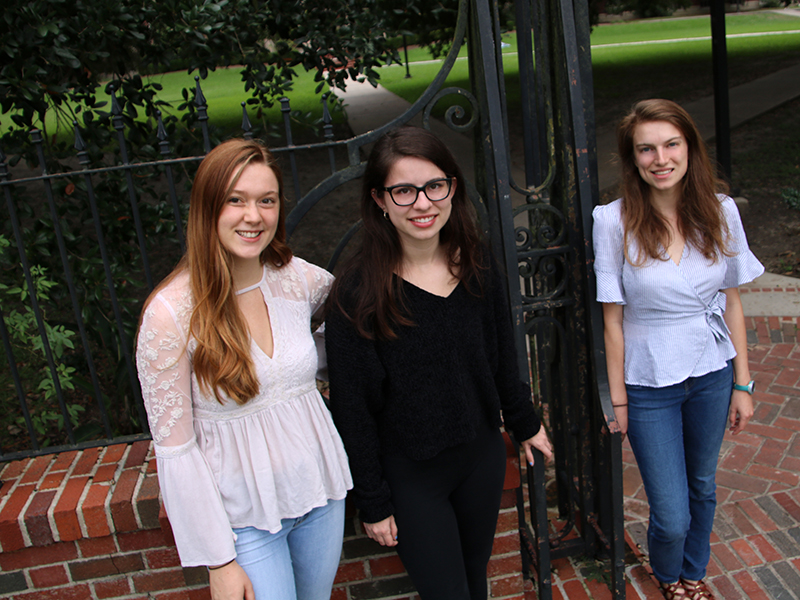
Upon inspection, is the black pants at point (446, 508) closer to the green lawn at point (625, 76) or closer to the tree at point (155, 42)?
the tree at point (155, 42)

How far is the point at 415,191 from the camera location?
1828mm

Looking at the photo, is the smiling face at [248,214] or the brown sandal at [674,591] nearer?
the smiling face at [248,214]

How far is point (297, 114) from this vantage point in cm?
329

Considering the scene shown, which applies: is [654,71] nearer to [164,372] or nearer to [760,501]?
[760,501]

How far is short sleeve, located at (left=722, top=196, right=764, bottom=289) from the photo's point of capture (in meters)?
2.29

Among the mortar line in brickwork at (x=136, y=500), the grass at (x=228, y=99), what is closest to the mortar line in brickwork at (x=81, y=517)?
the mortar line in brickwork at (x=136, y=500)

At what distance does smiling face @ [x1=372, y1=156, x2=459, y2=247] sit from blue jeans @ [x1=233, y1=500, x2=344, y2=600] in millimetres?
836

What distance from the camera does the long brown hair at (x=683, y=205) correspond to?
222cm

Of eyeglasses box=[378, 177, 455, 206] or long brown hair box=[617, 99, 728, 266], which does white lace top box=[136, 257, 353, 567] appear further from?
long brown hair box=[617, 99, 728, 266]

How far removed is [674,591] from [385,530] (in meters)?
1.51

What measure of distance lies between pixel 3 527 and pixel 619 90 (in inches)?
542

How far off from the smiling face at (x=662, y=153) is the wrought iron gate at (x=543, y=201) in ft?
0.61

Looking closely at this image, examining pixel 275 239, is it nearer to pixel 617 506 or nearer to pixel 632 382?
pixel 632 382

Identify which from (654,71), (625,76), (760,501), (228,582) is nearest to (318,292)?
(228,582)
